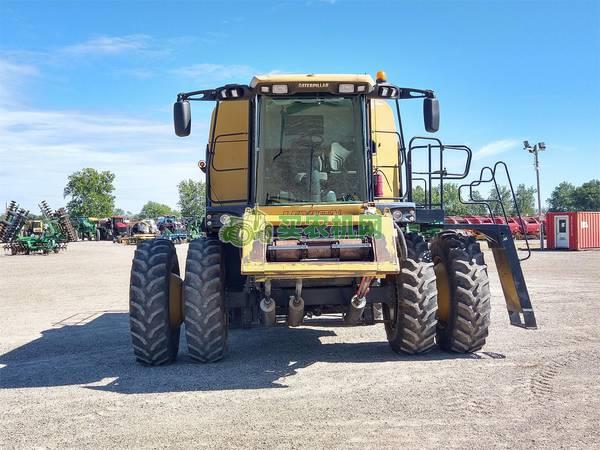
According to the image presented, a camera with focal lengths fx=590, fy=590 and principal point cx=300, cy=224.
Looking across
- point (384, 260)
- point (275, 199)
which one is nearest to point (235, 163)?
point (275, 199)

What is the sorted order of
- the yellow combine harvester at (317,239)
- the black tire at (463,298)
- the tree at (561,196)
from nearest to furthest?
the yellow combine harvester at (317,239)
the black tire at (463,298)
the tree at (561,196)

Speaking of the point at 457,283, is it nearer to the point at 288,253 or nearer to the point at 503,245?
the point at 503,245

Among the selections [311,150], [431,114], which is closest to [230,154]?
[311,150]

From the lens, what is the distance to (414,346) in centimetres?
690

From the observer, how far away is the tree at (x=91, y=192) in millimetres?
95438

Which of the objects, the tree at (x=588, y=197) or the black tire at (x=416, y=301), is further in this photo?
the tree at (x=588, y=197)

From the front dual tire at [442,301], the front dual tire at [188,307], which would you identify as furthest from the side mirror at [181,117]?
the front dual tire at [442,301]

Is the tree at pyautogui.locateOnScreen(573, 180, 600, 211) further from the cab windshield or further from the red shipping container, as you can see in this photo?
the cab windshield

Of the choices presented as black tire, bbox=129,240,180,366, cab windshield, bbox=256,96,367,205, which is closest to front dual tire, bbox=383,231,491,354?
cab windshield, bbox=256,96,367,205

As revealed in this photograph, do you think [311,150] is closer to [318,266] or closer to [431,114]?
[431,114]

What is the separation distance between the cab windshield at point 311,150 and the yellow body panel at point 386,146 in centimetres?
90

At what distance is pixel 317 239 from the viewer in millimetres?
6109

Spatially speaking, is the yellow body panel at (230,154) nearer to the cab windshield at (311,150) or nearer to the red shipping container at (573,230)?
the cab windshield at (311,150)

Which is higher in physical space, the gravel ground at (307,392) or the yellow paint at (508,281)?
the yellow paint at (508,281)
